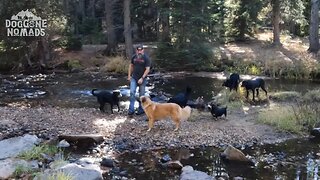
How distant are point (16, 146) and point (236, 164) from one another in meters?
4.64

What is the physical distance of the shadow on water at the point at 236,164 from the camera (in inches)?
A: 323

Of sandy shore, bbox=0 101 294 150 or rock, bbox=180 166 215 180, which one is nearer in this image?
rock, bbox=180 166 215 180

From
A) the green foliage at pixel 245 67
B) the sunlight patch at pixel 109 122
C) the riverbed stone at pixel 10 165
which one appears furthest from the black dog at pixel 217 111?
the green foliage at pixel 245 67

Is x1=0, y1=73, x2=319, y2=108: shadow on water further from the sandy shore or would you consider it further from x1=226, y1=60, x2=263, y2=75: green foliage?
the sandy shore

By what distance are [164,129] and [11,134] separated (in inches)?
153

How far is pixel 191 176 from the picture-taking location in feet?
25.0

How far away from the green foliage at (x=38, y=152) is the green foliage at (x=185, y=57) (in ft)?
51.7

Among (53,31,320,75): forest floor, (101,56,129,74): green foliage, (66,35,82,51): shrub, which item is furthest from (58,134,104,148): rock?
(66,35,82,51): shrub

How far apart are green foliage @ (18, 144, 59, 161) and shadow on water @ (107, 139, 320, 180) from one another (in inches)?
58.1

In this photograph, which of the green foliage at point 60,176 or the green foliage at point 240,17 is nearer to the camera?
the green foliage at point 60,176

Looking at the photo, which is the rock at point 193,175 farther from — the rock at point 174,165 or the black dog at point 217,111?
the black dog at point 217,111

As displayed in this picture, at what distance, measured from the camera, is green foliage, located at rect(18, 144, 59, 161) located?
26.4 ft

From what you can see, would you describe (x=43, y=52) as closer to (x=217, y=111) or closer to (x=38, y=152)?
(x=217, y=111)

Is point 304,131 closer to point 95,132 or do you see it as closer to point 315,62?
point 95,132
